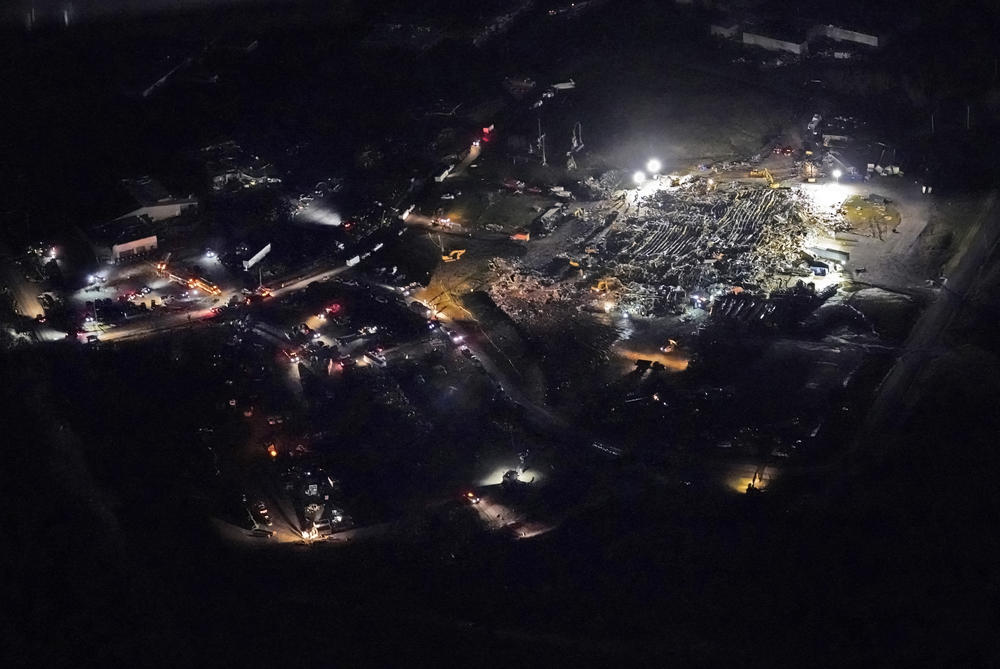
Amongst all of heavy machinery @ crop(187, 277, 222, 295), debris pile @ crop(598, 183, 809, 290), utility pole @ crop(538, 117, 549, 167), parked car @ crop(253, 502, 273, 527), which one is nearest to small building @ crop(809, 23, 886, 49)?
debris pile @ crop(598, 183, 809, 290)

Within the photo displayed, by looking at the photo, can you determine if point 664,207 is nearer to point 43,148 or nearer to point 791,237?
point 791,237

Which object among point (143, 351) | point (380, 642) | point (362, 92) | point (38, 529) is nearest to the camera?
point (380, 642)

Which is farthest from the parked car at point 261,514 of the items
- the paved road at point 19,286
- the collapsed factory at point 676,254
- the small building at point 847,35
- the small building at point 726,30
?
the small building at point 847,35

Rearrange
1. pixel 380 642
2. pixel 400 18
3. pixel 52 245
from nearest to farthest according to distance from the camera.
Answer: pixel 380 642 < pixel 52 245 < pixel 400 18

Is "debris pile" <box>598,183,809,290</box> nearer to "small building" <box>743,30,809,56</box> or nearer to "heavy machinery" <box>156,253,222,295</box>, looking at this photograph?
"heavy machinery" <box>156,253,222,295</box>

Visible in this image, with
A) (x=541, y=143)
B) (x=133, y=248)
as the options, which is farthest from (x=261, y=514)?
(x=541, y=143)

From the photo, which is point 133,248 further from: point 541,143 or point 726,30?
point 726,30

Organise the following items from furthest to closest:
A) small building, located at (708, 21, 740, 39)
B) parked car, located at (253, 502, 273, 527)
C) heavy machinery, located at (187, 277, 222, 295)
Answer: small building, located at (708, 21, 740, 39) → heavy machinery, located at (187, 277, 222, 295) → parked car, located at (253, 502, 273, 527)

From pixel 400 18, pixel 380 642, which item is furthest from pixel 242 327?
pixel 400 18
